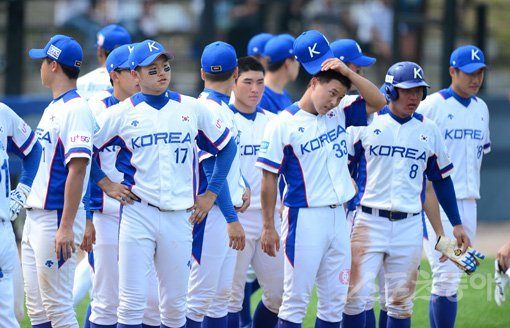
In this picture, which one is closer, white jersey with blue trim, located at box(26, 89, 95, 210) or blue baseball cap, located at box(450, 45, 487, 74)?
white jersey with blue trim, located at box(26, 89, 95, 210)

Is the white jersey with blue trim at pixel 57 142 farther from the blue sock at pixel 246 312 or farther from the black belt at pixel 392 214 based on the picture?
the blue sock at pixel 246 312

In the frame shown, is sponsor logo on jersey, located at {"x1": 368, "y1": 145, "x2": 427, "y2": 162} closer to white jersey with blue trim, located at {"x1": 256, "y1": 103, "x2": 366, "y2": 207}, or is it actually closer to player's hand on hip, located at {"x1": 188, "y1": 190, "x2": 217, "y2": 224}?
white jersey with blue trim, located at {"x1": 256, "y1": 103, "x2": 366, "y2": 207}

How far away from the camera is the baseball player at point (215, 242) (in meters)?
7.29

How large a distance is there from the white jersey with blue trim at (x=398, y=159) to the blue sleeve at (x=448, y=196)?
0.25ft

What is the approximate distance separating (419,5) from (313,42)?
7447mm

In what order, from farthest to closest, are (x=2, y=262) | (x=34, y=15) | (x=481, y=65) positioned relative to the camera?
(x=34, y=15), (x=481, y=65), (x=2, y=262)

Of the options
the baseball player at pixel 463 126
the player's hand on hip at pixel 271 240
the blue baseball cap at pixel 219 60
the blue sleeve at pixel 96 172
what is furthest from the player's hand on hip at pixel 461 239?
the blue sleeve at pixel 96 172

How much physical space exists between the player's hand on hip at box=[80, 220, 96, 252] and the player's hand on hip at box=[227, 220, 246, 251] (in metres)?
0.92

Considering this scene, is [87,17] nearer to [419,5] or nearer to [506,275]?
[419,5]

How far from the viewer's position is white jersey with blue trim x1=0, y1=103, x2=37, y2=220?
234 inches

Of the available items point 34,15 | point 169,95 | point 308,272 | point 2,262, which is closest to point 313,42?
point 169,95

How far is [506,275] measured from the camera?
7.06m

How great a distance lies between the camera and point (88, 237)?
6984 millimetres

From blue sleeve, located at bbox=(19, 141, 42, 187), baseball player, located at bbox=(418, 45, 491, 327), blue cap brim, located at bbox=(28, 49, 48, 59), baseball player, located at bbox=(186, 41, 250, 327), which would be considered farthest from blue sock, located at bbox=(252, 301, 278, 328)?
blue cap brim, located at bbox=(28, 49, 48, 59)
